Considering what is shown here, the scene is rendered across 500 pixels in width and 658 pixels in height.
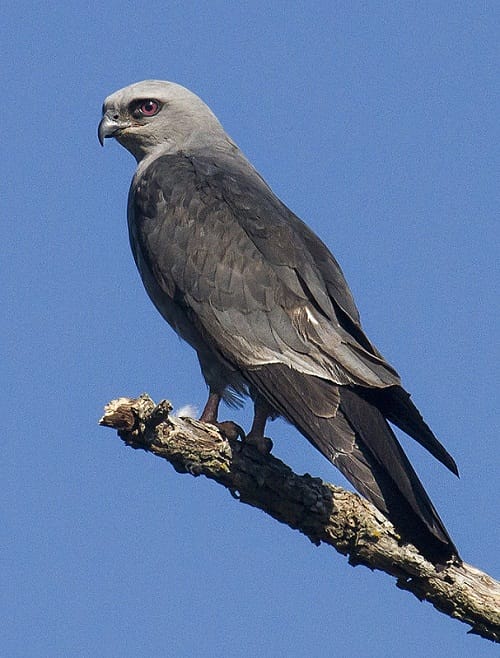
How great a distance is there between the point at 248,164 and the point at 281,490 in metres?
2.59

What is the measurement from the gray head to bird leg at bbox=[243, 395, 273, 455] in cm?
214

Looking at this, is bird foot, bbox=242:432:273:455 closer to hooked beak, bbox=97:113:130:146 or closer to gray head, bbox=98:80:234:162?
gray head, bbox=98:80:234:162

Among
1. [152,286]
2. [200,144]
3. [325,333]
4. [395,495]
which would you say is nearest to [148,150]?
[200,144]

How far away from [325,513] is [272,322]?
1.10 meters

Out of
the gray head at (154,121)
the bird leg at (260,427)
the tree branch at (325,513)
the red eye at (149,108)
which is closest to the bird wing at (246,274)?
the bird leg at (260,427)

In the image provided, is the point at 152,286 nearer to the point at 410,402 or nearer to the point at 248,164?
the point at 248,164

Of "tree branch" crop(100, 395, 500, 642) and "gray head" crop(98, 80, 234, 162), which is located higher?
"gray head" crop(98, 80, 234, 162)

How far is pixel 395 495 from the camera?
17.3 feet

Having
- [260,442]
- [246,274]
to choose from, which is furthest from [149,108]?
[260,442]

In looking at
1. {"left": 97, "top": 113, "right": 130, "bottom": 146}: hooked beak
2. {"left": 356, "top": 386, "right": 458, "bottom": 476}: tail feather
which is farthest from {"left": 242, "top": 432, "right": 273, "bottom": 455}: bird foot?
{"left": 97, "top": 113, "right": 130, "bottom": 146}: hooked beak

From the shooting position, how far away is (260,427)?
614 centimetres

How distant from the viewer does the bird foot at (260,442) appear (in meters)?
5.81

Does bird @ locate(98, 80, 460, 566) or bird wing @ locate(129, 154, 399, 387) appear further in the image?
bird wing @ locate(129, 154, 399, 387)

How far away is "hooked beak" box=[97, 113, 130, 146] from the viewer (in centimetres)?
763
